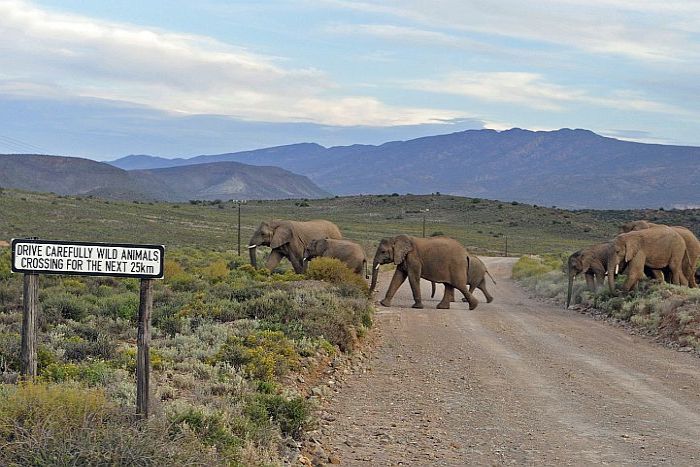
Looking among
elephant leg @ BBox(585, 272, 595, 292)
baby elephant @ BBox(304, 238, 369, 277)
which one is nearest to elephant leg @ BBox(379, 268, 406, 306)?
baby elephant @ BBox(304, 238, 369, 277)

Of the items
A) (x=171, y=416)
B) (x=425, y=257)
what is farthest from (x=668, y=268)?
(x=171, y=416)

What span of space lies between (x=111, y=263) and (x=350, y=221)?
8802cm

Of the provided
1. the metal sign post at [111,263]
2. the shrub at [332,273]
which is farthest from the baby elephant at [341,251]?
the metal sign post at [111,263]

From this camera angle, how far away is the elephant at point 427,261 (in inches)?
977

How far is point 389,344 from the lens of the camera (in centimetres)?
1755

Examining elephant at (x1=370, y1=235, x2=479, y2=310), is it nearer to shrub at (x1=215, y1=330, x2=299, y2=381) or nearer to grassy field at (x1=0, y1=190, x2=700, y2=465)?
grassy field at (x1=0, y1=190, x2=700, y2=465)

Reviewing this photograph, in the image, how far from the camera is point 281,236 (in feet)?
95.8

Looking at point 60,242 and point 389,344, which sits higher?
point 60,242

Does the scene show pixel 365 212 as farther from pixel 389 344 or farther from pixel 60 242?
pixel 60 242

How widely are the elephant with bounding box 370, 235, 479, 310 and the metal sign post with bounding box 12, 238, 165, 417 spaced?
1677cm

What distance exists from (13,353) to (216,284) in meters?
11.8

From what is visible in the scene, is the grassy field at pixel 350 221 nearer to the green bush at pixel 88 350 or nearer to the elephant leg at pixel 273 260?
the elephant leg at pixel 273 260

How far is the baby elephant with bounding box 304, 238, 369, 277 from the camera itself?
26.8 metres

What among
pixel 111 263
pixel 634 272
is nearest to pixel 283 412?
pixel 111 263
